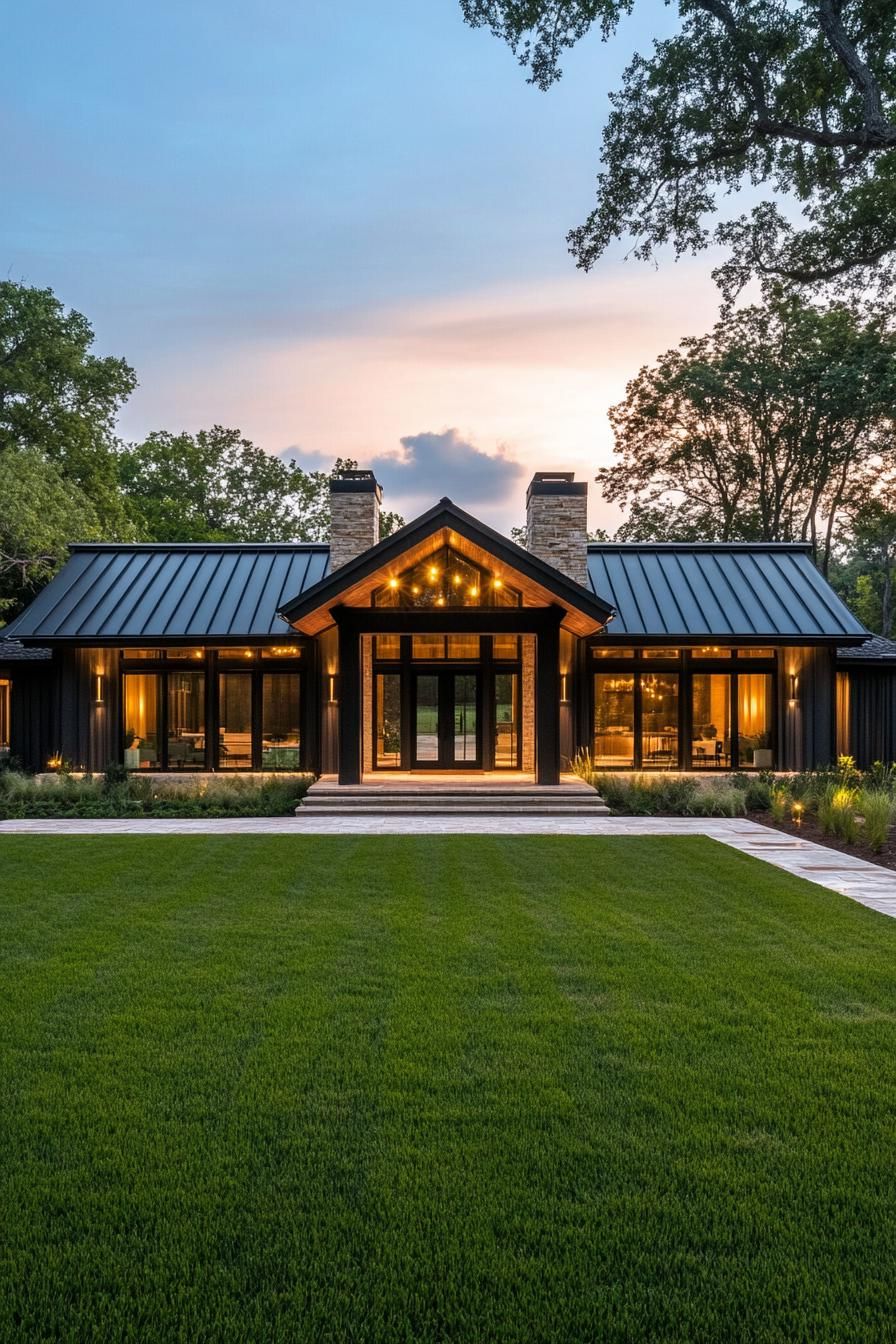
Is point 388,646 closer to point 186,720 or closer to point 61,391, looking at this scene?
point 186,720

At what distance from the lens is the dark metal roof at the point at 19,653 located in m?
18.2

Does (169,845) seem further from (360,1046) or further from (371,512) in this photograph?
(371,512)

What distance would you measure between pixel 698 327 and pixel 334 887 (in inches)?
Answer: 1298

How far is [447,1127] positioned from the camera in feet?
12.2

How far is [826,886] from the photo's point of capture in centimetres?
888

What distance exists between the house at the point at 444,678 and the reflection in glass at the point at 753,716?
0.03 metres

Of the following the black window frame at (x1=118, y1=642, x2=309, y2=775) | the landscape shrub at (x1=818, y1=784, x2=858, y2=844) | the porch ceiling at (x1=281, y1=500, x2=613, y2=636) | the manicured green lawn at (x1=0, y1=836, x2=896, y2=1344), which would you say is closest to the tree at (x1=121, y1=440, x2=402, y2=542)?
the black window frame at (x1=118, y1=642, x2=309, y2=775)

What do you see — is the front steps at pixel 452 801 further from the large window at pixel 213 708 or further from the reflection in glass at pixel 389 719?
the large window at pixel 213 708

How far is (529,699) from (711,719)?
4.56 m

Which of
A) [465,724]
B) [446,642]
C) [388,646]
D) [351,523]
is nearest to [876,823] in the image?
[465,724]

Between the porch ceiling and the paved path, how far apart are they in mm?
4224

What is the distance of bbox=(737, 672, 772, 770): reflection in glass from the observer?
18391 mm

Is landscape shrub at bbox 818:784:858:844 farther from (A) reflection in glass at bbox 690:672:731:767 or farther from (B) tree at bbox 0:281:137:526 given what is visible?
(B) tree at bbox 0:281:137:526

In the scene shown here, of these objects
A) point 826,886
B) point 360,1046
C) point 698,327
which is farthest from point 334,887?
point 698,327
